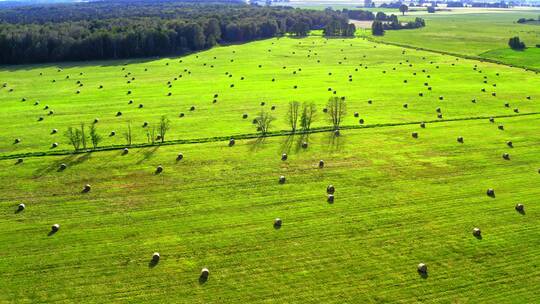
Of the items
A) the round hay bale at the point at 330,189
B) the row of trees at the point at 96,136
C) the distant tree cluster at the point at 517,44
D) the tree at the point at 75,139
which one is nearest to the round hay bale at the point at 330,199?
the round hay bale at the point at 330,189

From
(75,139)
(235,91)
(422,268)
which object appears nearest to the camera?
(422,268)

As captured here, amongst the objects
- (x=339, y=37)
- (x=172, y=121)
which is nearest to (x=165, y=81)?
(x=172, y=121)

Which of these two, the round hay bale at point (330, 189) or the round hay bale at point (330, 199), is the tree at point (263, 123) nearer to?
the round hay bale at point (330, 189)

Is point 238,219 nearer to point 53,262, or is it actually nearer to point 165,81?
point 53,262

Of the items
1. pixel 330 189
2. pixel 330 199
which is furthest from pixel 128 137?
pixel 330 199

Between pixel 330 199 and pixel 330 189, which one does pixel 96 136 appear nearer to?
pixel 330 189

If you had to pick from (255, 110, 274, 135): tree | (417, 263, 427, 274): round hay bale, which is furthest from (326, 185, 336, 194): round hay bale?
(255, 110, 274, 135): tree

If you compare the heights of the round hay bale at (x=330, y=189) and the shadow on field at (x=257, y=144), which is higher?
the shadow on field at (x=257, y=144)
